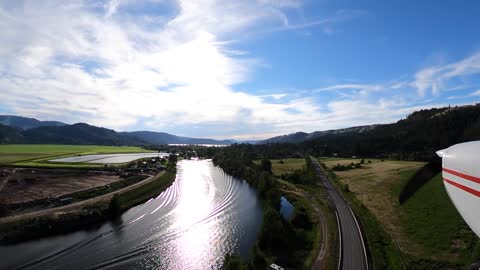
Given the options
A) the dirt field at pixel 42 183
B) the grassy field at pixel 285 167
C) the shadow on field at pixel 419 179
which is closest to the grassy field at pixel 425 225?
the shadow on field at pixel 419 179

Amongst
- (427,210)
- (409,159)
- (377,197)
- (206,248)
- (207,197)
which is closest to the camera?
(206,248)

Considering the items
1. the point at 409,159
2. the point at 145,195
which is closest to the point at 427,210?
the point at 145,195

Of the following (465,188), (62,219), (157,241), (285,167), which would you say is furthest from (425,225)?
(285,167)

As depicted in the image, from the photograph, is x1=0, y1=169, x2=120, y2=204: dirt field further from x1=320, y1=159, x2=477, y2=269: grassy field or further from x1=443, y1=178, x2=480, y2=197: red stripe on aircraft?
x1=443, y1=178, x2=480, y2=197: red stripe on aircraft

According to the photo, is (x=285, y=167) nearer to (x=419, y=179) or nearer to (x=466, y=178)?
(x=419, y=179)

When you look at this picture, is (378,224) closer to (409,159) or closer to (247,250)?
(247,250)
